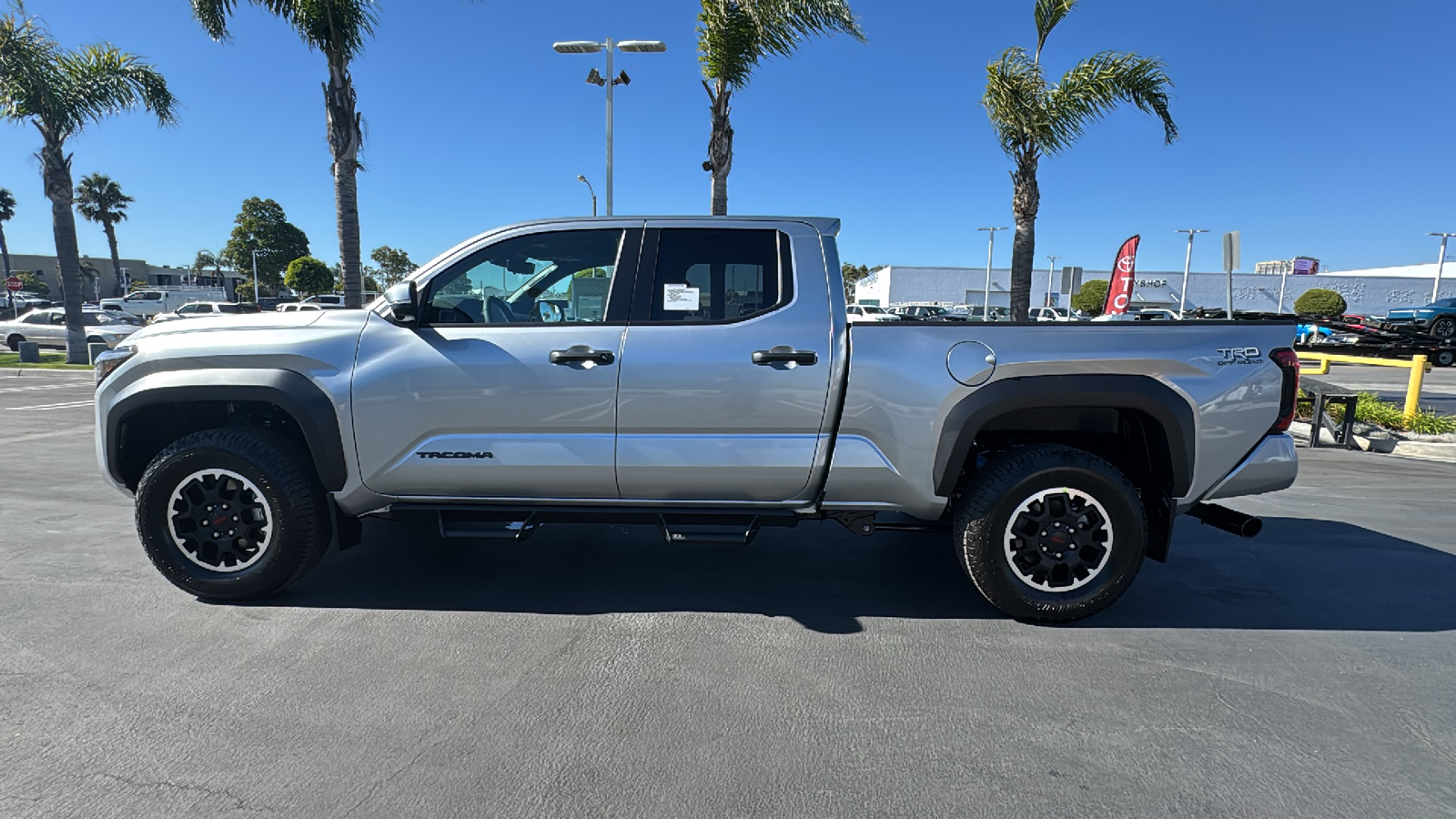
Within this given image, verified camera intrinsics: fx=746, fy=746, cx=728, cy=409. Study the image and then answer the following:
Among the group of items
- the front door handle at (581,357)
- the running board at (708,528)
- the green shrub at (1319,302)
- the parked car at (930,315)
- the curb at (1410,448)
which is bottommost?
the curb at (1410,448)

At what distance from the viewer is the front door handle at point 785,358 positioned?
11.0 feet

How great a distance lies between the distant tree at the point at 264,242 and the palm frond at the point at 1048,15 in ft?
201

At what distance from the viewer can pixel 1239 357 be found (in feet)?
10.9

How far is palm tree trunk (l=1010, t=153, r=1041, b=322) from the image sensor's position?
11109 millimetres

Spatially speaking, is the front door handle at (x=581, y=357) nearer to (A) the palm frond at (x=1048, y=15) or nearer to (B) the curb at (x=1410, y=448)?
(B) the curb at (x=1410, y=448)

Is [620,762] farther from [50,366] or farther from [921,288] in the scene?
[921,288]

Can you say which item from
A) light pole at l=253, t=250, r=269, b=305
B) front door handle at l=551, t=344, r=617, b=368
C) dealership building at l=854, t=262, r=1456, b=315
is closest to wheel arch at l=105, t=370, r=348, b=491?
front door handle at l=551, t=344, r=617, b=368

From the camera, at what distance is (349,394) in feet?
11.4

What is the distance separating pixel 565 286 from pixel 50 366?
2099cm

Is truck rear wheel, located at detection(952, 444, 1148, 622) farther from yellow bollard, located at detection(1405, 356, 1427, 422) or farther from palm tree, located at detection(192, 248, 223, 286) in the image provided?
palm tree, located at detection(192, 248, 223, 286)

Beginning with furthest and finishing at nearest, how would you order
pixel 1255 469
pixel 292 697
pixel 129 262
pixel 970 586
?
pixel 129 262 < pixel 970 586 < pixel 1255 469 < pixel 292 697

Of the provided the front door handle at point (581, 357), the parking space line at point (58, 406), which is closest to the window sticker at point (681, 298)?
the front door handle at point (581, 357)

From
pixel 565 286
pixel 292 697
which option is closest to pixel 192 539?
pixel 292 697

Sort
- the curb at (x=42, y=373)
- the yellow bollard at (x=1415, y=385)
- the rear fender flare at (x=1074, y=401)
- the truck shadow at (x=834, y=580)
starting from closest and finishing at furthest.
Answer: the rear fender flare at (x=1074, y=401), the truck shadow at (x=834, y=580), the yellow bollard at (x=1415, y=385), the curb at (x=42, y=373)
